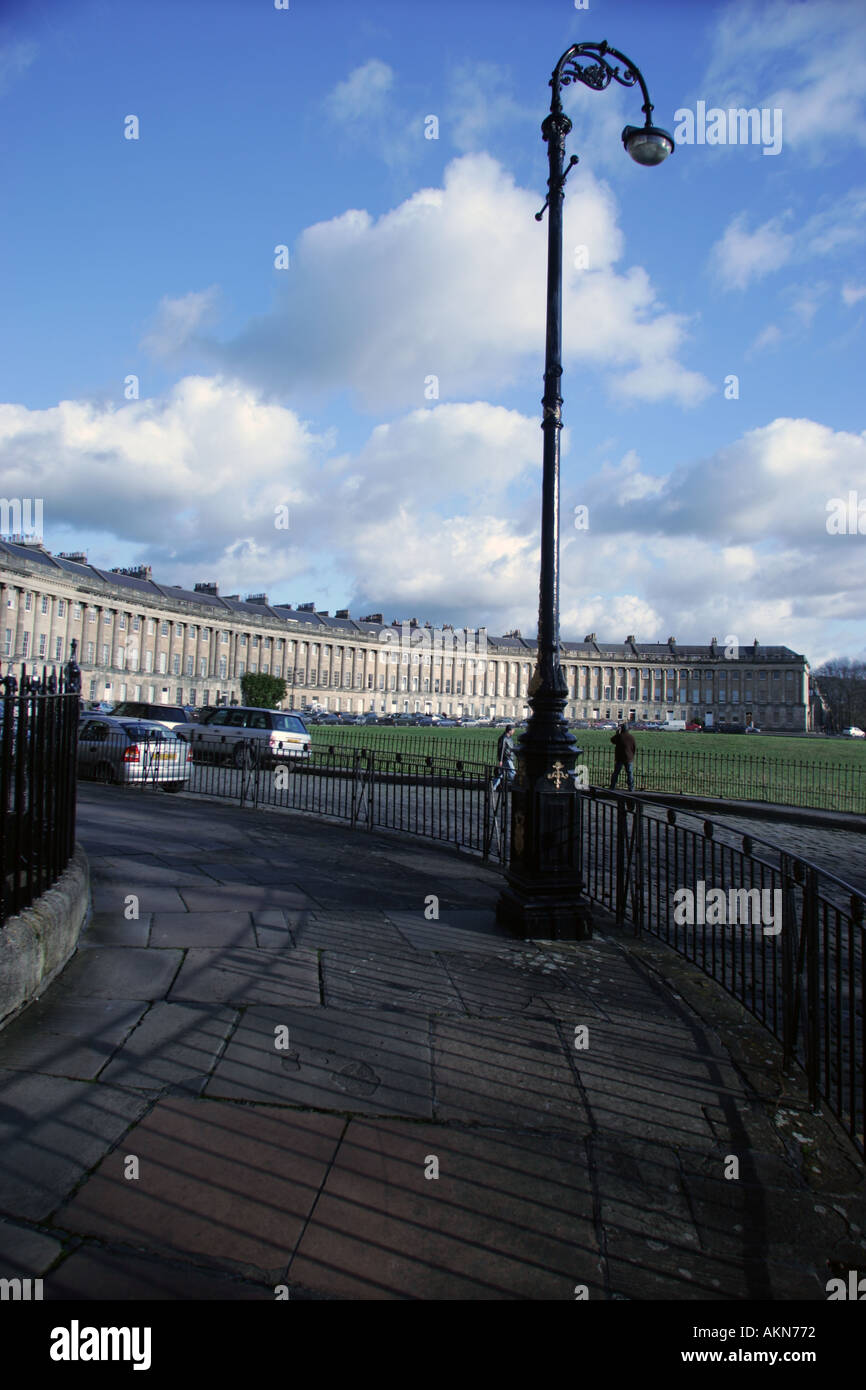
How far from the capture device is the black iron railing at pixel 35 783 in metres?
3.89

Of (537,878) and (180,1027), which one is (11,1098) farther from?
(537,878)

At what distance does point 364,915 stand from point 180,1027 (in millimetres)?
2470

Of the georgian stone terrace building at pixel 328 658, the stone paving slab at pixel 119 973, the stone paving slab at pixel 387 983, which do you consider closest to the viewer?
the stone paving slab at pixel 119 973

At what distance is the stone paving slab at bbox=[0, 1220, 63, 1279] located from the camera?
6.95 feet

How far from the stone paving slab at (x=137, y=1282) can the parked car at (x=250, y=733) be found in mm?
17701

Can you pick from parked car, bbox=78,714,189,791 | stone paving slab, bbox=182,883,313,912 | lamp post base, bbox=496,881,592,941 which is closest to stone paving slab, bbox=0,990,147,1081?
stone paving slab, bbox=182,883,313,912

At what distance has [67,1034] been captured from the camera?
3.59m

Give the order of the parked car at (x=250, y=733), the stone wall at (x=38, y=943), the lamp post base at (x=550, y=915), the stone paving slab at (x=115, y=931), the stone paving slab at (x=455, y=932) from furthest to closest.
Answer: the parked car at (x=250, y=733) → the lamp post base at (x=550, y=915) → the stone paving slab at (x=455, y=932) → the stone paving slab at (x=115, y=931) → the stone wall at (x=38, y=943)

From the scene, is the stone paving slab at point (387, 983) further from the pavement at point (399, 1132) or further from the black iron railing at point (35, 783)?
the black iron railing at point (35, 783)

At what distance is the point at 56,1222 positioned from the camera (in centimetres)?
234

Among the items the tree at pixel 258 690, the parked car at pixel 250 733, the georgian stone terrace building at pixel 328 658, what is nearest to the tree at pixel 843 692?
the georgian stone terrace building at pixel 328 658

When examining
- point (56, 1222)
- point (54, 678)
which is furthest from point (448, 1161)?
point (54, 678)

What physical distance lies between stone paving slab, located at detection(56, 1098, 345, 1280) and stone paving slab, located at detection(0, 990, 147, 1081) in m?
0.57
